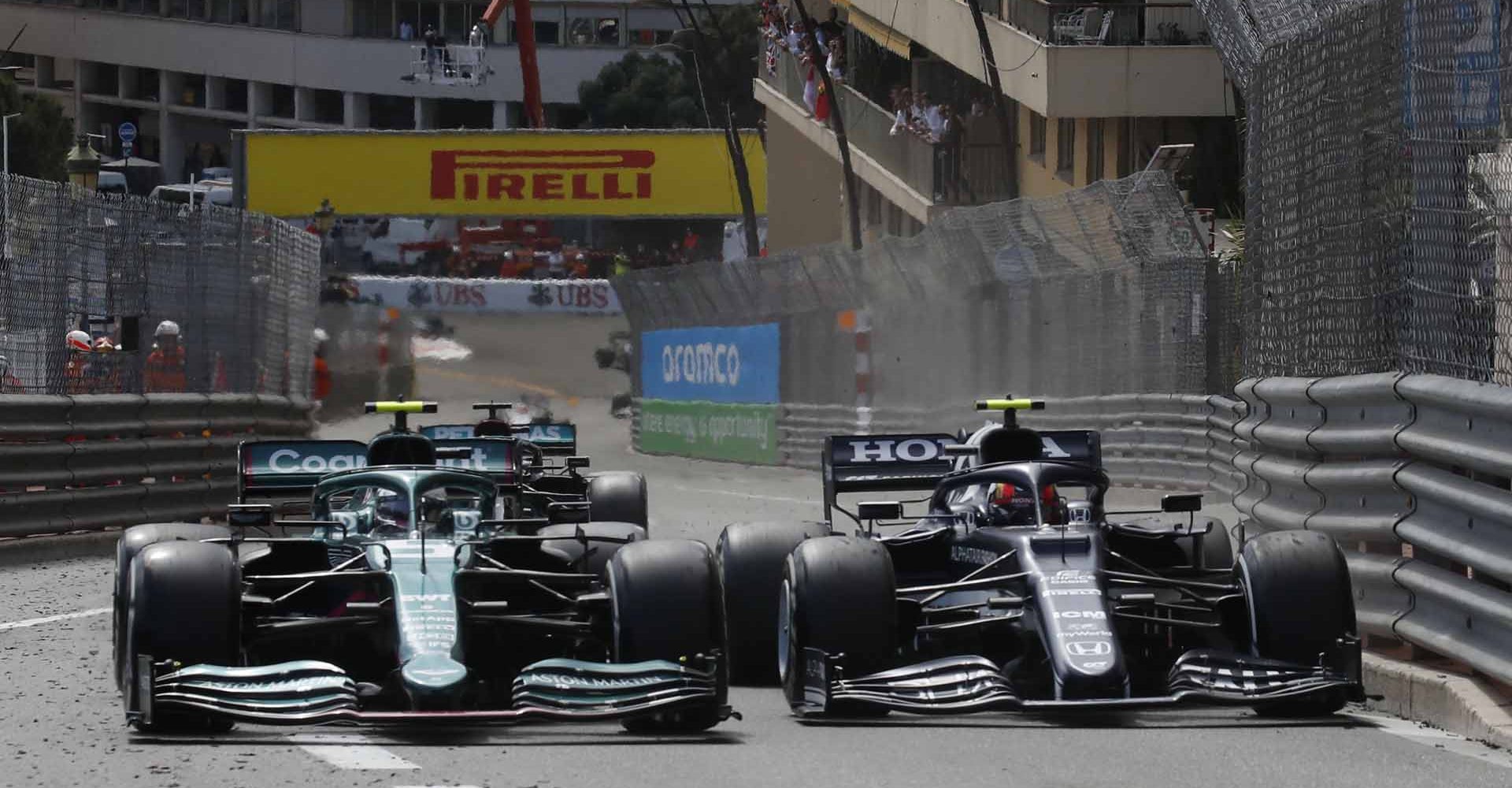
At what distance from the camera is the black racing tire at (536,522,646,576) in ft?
32.6

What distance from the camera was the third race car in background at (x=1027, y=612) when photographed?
27.2 ft

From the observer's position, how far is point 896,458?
1169cm

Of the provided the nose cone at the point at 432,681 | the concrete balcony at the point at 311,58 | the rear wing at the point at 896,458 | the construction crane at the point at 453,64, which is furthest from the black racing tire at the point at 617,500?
the concrete balcony at the point at 311,58

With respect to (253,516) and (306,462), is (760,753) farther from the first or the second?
(306,462)

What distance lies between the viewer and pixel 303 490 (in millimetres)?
12234

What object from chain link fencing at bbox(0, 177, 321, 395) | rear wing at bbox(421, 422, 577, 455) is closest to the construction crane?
chain link fencing at bbox(0, 177, 321, 395)

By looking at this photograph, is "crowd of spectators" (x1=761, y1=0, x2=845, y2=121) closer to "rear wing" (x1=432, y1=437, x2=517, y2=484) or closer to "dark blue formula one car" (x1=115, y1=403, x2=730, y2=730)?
"rear wing" (x1=432, y1=437, x2=517, y2=484)

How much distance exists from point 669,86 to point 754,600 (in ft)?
243

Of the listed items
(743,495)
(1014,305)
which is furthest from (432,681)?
(743,495)

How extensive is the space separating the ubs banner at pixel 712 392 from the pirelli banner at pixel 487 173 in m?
15.1

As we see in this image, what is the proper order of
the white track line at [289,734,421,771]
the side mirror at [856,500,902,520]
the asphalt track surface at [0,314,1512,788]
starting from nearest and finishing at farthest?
the asphalt track surface at [0,314,1512,788]
the white track line at [289,734,421,771]
the side mirror at [856,500,902,520]

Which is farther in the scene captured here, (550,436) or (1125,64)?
(1125,64)

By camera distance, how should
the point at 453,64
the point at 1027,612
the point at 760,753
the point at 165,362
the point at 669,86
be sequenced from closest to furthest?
the point at 760,753 → the point at 1027,612 → the point at 165,362 → the point at 669,86 → the point at 453,64

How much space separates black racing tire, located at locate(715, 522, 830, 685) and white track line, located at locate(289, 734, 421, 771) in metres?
2.29
